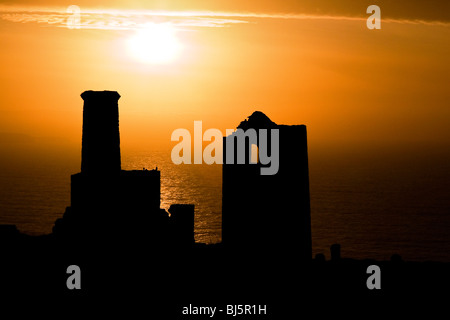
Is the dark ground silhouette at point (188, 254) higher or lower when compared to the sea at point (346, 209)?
lower

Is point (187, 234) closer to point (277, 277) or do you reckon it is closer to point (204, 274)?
point (204, 274)

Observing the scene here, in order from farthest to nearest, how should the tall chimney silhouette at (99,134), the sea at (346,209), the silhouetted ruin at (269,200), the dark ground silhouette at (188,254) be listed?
the sea at (346,209), the tall chimney silhouette at (99,134), the silhouetted ruin at (269,200), the dark ground silhouette at (188,254)

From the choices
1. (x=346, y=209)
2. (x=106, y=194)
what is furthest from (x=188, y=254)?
(x=346, y=209)

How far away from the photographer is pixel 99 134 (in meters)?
22.8

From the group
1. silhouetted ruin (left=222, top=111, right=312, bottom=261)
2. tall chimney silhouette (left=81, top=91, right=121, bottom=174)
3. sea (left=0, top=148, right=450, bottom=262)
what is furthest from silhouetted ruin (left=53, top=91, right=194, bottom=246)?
sea (left=0, top=148, right=450, bottom=262)

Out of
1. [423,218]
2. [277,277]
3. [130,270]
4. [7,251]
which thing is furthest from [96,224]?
[423,218]

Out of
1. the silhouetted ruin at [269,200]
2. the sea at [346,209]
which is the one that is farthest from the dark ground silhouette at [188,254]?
the sea at [346,209]

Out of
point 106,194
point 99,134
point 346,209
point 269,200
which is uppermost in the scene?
point 346,209

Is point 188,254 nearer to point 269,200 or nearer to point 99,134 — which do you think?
point 269,200

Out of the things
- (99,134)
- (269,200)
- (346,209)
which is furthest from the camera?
(346,209)

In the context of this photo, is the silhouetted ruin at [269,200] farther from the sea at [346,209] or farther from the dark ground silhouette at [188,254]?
the sea at [346,209]

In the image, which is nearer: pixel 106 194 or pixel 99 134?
pixel 106 194

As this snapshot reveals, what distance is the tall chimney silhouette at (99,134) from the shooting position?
74.7 ft

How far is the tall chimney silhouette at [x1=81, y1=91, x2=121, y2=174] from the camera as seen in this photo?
74.7 ft
